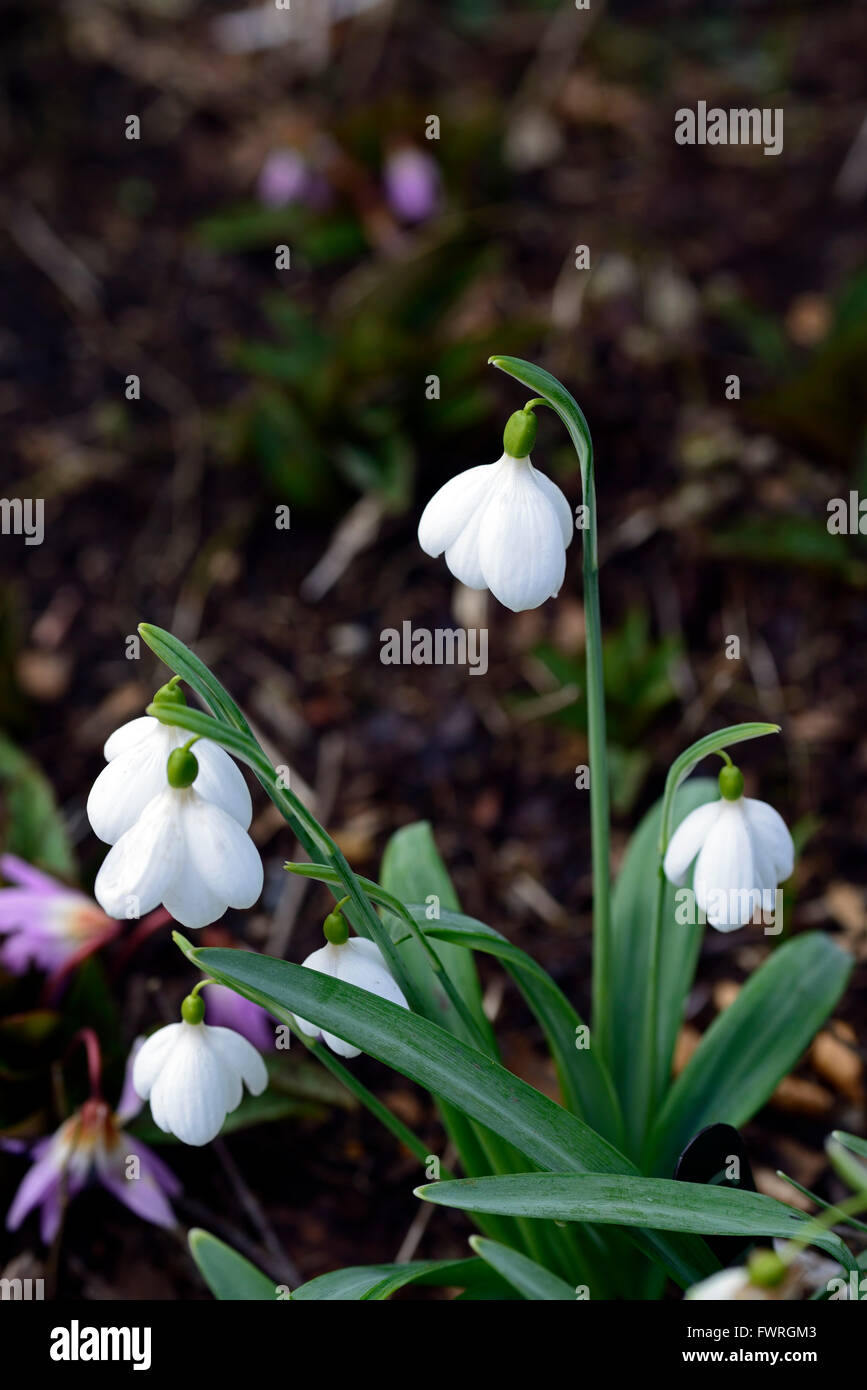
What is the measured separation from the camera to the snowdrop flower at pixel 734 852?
3.53 feet

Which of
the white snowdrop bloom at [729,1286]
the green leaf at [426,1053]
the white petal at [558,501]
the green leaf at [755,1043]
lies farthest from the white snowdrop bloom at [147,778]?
the green leaf at [755,1043]

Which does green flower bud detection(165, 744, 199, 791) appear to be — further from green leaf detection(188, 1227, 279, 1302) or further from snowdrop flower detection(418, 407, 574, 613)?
green leaf detection(188, 1227, 279, 1302)

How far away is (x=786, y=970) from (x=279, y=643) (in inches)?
51.4

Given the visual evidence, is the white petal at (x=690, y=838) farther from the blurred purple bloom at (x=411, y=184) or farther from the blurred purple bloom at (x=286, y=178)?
the blurred purple bloom at (x=286, y=178)

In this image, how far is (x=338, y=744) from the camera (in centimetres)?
226

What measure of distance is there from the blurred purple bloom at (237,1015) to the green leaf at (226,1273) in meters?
0.26

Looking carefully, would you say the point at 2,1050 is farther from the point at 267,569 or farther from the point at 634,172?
the point at 634,172

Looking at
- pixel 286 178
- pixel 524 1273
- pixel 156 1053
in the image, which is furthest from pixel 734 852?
pixel 286 178

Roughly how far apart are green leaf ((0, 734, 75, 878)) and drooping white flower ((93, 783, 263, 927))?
2.58 feet

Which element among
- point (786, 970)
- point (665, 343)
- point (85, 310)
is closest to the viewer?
point (786, 970)

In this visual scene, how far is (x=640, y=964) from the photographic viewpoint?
146cm

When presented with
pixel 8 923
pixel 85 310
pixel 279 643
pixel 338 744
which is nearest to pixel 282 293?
pixel 85 310

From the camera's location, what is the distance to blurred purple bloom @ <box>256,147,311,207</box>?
288 centimetres

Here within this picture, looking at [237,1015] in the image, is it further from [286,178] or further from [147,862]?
[286,178]
